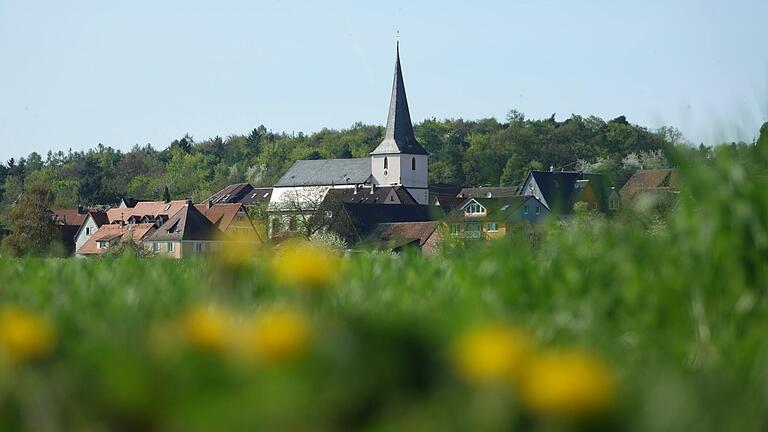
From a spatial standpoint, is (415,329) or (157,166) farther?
(157,166)

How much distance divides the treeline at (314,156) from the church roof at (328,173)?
52.7 feet

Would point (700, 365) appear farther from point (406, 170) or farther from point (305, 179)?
point (305, 179)

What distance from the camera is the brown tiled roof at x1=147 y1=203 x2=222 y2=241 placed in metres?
90.6

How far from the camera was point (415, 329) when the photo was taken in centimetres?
226

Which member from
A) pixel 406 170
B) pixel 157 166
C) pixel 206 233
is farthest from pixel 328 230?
pixel 157 166

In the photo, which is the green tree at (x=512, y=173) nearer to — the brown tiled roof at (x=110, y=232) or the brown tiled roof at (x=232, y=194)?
the brown tiled roof at (x=232, y=194)

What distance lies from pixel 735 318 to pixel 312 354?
7.00ft

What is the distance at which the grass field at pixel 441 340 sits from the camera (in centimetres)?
159

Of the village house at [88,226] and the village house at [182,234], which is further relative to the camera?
the village house at [88,226]

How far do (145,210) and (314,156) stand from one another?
54549 millimetres

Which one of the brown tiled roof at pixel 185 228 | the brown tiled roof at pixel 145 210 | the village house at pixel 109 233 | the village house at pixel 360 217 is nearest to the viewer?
the village house at pixel 360 217

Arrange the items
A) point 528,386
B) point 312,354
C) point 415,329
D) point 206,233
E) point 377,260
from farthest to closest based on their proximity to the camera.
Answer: point 206,233
point 377,260
point 415,329
point 312,354
point 528,386

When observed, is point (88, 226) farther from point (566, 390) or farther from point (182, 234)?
point (566, 390)

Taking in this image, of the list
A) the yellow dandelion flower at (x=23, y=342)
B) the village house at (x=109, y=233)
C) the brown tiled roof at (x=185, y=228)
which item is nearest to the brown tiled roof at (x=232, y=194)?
the village house at (x=109, y=233)
